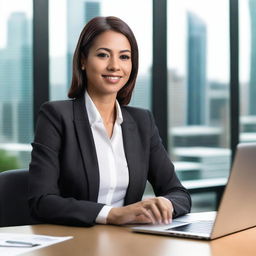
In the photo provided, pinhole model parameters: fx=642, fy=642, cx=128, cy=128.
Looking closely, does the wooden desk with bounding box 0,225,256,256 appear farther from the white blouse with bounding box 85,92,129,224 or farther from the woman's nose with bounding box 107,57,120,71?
the woman's nose with bounding box 107,57,120,71

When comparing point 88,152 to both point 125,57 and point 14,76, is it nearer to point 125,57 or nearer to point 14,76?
point 125,57

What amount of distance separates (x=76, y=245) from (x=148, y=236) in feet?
0.78

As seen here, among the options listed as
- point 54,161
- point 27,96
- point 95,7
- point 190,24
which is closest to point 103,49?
point 54,161

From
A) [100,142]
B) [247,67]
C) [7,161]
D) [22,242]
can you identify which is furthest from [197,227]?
[247,67]

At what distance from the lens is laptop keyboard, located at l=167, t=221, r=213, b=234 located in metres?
1.90

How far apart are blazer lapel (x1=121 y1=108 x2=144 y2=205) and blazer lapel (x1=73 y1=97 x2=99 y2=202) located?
6.0 inches

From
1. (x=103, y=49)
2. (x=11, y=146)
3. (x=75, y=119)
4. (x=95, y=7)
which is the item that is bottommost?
(x=11, y=146)

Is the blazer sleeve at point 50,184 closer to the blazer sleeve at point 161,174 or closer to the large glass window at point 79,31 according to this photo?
the blazer sleeve at point 161,174

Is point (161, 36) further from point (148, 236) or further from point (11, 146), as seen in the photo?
point (148, 236)

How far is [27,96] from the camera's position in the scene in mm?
4000

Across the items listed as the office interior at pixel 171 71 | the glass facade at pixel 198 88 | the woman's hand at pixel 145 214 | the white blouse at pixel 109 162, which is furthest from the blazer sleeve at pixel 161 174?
the glass facade at pixel 198 88

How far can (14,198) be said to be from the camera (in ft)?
7.45

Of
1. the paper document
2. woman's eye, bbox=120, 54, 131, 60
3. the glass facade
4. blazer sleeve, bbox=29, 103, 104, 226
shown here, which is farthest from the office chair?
the glass facade

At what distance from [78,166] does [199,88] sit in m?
2.80
